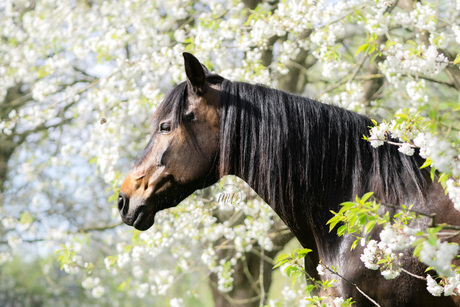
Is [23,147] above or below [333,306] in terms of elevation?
below

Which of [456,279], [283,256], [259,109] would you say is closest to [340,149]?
[259,109]

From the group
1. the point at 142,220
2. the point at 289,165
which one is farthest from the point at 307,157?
the point at 142,220

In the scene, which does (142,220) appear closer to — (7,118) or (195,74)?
(195,74)

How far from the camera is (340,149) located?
2559 millimetres

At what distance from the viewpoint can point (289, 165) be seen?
8.30ft

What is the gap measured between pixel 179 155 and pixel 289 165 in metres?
0.57

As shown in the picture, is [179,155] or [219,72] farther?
[219,72]

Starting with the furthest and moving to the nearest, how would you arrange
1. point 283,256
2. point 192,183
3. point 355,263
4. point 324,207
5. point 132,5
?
point 132,5 → point 192,183 → point 324,207 → point 355,263 → point 283,256

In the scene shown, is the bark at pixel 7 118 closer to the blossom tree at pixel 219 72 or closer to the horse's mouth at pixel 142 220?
the blossom tree at pixel 219 72

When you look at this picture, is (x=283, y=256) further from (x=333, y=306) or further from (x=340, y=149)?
(x=340, y=149)

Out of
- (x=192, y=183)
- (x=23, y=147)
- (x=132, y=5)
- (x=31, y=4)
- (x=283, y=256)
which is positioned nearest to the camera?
(x=283, y=256)

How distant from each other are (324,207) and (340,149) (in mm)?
291

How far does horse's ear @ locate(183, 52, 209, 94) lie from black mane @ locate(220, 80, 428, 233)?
0.69 ft

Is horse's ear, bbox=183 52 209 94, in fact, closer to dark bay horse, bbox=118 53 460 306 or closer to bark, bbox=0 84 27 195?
dark bay horse, bbox=118 53 460 306
